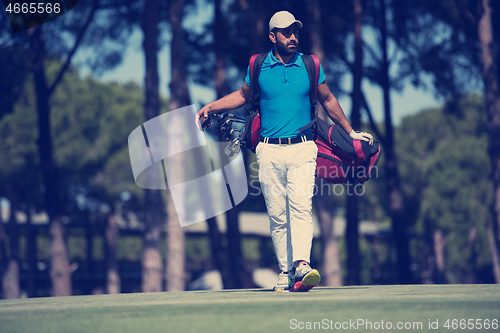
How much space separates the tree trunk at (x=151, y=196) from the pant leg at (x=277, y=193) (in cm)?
954

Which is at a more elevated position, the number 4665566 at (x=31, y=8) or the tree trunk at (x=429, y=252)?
the number 4665566 at (x=31, y=8)

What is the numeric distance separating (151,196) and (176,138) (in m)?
1.53

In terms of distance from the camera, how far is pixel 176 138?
49.1ft

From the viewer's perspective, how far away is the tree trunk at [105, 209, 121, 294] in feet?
103

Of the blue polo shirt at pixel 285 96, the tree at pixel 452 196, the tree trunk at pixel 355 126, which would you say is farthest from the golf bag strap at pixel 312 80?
the tree at pixel 452 196

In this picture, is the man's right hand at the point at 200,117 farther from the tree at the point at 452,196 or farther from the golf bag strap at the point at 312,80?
the tree at the point at 452,196

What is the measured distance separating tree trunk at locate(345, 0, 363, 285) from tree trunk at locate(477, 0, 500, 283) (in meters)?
2.87

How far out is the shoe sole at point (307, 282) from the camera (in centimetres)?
464

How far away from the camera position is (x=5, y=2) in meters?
15.5

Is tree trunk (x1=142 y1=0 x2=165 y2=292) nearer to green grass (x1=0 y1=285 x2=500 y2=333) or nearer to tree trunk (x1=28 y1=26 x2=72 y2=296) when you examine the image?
tree trunk (x1=28 y1=26 x2=72 y2=296)

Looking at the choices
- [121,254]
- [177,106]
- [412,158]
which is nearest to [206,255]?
[121,254]

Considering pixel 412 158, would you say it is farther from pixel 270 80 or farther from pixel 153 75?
pixel 270 80

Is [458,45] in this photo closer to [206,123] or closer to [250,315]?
[206,123]

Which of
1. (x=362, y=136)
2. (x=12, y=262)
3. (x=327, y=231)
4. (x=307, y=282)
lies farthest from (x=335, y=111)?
(x=12, y=262)
